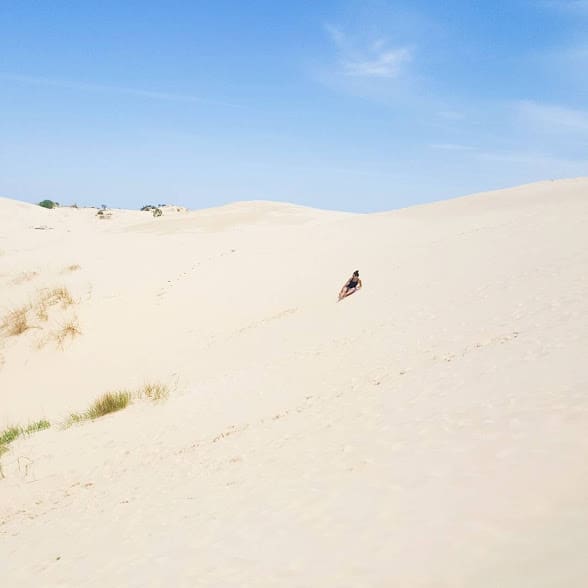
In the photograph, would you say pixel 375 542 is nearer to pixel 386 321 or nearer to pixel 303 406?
pixel 303 406

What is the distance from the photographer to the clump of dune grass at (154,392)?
26.6 feet

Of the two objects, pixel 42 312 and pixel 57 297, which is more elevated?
pixel 57 297

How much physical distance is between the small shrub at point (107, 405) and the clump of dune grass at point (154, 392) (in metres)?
0.28

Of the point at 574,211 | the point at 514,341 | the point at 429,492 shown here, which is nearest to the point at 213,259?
the point at 574,211

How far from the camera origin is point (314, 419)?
5.81m

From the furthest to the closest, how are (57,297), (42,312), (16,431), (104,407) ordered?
(57,297)
(42,312)
(104,407)
(16,431)

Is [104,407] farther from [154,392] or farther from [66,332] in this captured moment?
[66,332]

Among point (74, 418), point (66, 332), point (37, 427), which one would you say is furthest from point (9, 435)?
point (66, 332)

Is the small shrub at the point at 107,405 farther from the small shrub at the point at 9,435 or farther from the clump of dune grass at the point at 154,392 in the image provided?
the small shrub at the point at 9,435

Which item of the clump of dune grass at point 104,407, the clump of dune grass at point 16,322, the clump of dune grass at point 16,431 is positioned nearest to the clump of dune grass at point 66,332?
the clump of dune grass at point 16,322

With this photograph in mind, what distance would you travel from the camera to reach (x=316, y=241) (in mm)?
18500

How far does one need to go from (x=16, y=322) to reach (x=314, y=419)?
948 cm

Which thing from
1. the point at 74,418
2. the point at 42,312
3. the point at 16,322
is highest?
the point at 42,312

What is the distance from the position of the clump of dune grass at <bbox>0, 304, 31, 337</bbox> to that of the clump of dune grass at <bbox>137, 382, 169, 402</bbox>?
203 inches
